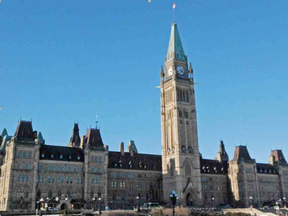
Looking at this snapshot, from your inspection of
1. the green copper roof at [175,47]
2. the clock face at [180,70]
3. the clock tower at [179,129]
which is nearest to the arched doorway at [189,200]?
the clock tower at [179,129]

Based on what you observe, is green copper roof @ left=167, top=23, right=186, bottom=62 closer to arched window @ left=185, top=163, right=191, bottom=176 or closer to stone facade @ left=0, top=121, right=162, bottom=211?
arched window @ left=185, top=163, right=191, bottom=176

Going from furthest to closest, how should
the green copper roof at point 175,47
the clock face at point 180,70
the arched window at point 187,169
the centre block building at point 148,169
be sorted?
the green copper roof at point 175,47 → the clock face at point 180,70 → the arched window at point 187,169 → the centre block building at point 148,169

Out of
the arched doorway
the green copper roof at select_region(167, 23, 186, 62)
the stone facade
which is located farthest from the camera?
the green copper roof at select_region(167, 23, 186, 62)

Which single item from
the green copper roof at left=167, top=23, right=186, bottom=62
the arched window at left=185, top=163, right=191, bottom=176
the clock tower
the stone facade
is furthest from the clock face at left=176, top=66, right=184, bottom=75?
the stone facade

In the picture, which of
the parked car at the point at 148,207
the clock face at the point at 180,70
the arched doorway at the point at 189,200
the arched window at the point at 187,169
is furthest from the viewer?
the clock face at the point at 180,70

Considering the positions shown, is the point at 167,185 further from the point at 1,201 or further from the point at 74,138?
the point at 1,201

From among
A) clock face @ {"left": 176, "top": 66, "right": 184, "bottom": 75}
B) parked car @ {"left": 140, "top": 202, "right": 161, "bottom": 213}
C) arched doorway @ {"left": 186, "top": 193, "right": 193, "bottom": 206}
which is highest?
clock face @ {"left": 176, "top": 66, "right": 184, "bottom": 75}

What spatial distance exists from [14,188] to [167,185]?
44036mm

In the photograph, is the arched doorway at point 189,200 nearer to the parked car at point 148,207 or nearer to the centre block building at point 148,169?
the centre block building at point 148,169

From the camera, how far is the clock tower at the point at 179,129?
349ft

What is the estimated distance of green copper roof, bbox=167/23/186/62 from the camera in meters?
121

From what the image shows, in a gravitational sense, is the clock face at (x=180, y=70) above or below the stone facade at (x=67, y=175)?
above

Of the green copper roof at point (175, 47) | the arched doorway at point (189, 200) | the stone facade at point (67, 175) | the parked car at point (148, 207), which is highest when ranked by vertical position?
the green copper roof at point (175, 47)

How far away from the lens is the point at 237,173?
122 m
